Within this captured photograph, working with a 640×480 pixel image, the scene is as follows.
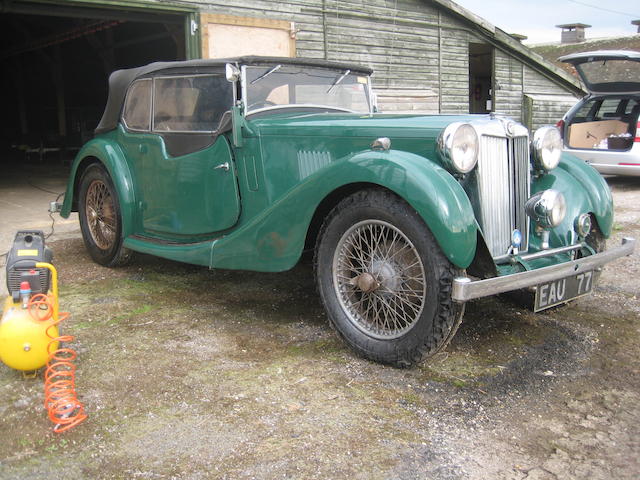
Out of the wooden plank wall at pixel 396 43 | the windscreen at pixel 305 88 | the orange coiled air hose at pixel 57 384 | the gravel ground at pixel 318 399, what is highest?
the wooden plank wall at pixel 396 43

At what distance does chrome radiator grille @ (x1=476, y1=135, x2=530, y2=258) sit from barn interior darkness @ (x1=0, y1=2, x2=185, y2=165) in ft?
37.7

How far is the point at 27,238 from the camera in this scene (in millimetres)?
3414

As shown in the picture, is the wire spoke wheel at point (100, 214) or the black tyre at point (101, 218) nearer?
the black tyre at point (101, 218)

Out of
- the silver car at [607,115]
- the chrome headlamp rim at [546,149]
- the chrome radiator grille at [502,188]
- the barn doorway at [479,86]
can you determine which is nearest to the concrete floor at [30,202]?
the chrome radiator grille at [502,188]

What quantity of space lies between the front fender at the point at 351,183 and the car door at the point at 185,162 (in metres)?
0.44

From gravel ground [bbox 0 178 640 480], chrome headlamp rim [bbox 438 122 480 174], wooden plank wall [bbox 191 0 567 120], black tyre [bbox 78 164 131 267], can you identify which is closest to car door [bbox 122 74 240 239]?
black tyre [bbox 78 164 131 267]

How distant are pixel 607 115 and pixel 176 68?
7693 mm

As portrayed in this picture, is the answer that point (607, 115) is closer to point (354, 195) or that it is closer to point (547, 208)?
point (547, 208)

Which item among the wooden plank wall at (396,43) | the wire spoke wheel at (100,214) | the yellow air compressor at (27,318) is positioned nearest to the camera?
the yellow air compressor at (27,318)

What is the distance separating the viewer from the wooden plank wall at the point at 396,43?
1027 centimetres

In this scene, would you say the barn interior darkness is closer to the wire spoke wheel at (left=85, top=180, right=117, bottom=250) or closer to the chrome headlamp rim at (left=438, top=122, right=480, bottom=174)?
the wire spoke wheel at (left=85, top=180, right=117, bottom=250)

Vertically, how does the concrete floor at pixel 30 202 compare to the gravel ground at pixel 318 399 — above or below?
above

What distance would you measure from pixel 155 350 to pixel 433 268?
65.2 inches

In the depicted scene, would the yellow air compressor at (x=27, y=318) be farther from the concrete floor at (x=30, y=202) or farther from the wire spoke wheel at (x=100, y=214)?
the wire spoke wheel at (x=100, y=214)
